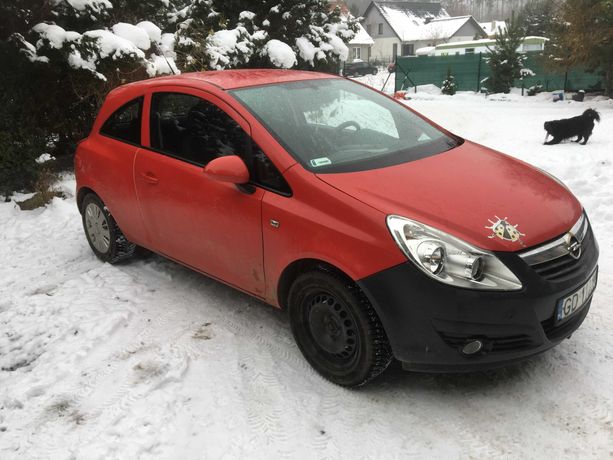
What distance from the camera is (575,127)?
8383mm

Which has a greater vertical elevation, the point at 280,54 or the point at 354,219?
the point at 280,54

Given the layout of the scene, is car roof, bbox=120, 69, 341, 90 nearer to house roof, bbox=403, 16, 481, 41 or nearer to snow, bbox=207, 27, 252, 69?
snow, bbox=207, 27, 252, 69

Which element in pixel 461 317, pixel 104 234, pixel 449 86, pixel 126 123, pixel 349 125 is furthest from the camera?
pixel 449 86

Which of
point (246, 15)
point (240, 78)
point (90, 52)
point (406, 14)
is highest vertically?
point (406, 14)

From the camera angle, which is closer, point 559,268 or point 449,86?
point 559,268

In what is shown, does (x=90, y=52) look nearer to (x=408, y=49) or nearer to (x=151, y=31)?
(x=151, y=31)

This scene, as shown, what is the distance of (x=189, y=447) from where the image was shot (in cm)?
261

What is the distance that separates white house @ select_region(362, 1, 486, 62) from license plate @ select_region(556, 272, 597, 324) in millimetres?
64829

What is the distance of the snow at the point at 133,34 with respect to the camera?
7692 mm

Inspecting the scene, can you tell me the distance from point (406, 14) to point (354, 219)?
75.8 m

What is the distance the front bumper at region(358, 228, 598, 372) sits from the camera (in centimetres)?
249

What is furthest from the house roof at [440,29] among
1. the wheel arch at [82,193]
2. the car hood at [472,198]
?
the car hood at [472,198]

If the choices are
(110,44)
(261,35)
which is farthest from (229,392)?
(261,35)

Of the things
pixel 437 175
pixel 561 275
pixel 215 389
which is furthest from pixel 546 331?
pixel 215 389
